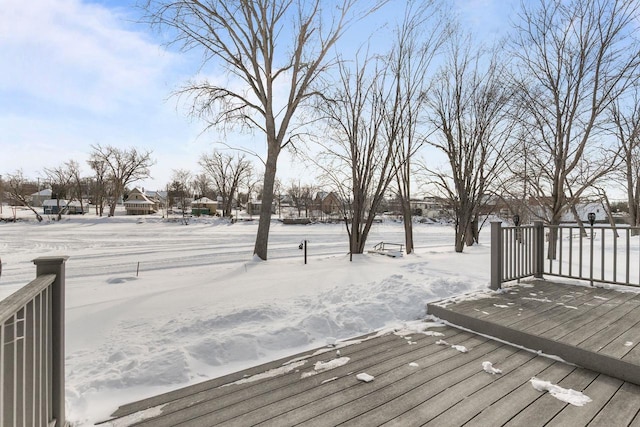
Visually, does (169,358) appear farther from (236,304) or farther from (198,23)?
(198,23)

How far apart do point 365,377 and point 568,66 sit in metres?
10.2

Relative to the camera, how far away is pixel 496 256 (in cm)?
435

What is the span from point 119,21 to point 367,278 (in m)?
7.75

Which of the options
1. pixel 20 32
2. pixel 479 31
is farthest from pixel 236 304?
pixel 479 31

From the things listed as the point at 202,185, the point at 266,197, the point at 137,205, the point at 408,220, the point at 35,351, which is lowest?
the point at 35,351

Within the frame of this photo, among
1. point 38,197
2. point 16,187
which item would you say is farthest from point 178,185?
point 38,197

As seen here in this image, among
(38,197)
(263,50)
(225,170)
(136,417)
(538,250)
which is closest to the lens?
(136,417)

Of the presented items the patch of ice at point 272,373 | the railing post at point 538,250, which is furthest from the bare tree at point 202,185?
the patch of ice at point 272,373

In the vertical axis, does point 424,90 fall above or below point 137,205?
above

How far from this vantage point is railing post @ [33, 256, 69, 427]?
1.64m

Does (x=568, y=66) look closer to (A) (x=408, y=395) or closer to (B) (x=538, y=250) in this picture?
(B) (x=538, y=250)

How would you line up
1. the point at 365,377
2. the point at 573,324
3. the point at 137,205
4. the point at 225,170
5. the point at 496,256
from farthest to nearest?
the point at 137,205 < the point at 225,170 < the point at 496,256 < the point at 573,324 < the point at 365,377

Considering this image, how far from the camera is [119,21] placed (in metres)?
6.64

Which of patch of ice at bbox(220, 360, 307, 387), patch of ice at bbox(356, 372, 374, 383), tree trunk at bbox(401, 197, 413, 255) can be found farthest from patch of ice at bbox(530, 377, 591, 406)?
tree trunk at bbox(401, 197, 413, 255)
